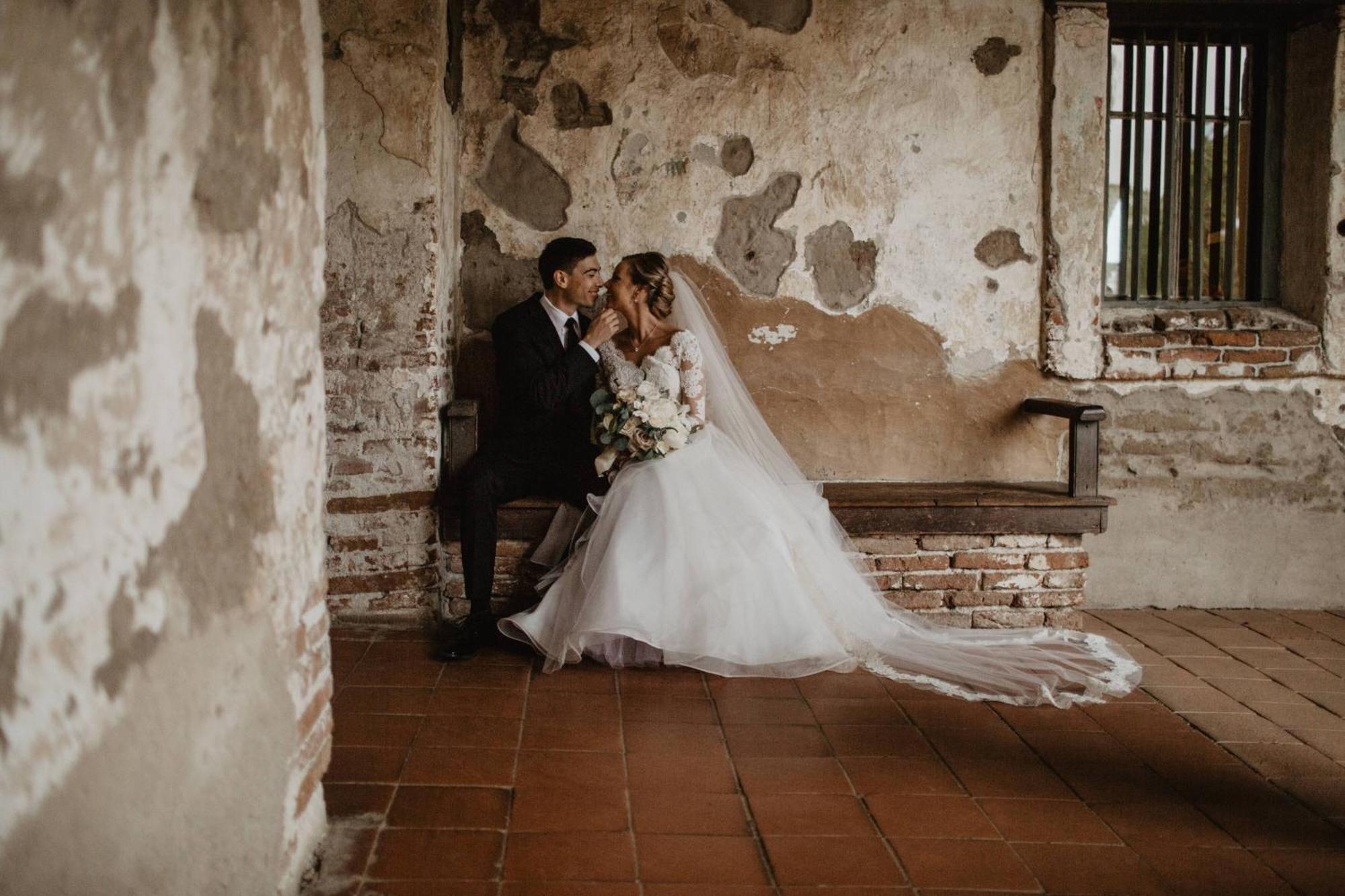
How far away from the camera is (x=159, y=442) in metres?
1.71

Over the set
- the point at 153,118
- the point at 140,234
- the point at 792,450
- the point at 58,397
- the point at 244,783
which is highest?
the point at 153,118

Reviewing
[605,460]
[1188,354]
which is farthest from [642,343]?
[1188,354]

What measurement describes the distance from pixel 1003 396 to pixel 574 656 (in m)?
2.53

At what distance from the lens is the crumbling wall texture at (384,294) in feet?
14.3

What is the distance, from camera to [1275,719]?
3.59m

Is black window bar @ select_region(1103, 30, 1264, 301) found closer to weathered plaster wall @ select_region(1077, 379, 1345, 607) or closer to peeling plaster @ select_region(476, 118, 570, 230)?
weathered plaster wall @ select_region(1077, 379, 1345, 607)

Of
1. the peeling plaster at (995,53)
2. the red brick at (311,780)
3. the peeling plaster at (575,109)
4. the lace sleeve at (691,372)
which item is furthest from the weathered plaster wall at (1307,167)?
the red brick at (311,780)

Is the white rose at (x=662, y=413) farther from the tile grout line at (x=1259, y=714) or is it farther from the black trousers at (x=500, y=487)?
the tile grout line at (x=1259, y=714)

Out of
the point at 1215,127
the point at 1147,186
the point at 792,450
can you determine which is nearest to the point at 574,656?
the point at 792,450

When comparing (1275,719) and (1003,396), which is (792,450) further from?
(1275,719)

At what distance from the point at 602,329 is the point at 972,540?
6.12ft

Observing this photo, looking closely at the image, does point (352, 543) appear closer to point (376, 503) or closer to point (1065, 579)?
point (376, 503)

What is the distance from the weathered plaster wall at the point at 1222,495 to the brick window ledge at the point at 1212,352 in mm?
65

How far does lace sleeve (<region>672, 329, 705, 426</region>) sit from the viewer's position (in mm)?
→ 4465
